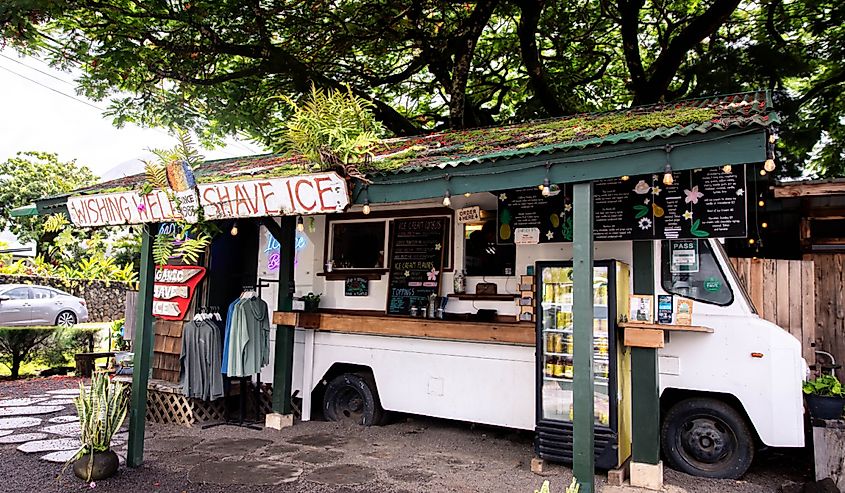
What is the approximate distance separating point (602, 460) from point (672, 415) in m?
0.88

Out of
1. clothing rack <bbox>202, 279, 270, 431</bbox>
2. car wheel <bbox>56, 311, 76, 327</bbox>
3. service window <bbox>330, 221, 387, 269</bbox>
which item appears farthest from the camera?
car wheel <bbox>56, 311, 76, 327</bbox>

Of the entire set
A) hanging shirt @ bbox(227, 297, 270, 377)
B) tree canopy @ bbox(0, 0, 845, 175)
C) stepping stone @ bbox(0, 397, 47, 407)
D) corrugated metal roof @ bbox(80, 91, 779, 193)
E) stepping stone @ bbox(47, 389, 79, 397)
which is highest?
tree canopy @ bbox(0, 0, 845, 175)

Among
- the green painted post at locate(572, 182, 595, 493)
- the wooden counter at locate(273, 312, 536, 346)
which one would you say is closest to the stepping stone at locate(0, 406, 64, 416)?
the wooden counter at locate(273, 312, 536, 346)

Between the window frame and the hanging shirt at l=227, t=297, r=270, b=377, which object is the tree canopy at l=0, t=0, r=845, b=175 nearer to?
the window frame

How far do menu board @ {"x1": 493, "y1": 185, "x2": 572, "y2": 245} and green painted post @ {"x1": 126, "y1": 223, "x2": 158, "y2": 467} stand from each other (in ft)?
11.8

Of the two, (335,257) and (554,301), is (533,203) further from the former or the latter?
(335,257)

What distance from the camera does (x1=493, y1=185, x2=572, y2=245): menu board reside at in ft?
19.7

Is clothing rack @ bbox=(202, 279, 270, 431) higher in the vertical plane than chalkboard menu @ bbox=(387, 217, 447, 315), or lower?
lower

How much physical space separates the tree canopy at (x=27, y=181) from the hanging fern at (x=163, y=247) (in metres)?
22.4

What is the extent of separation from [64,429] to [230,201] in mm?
4270

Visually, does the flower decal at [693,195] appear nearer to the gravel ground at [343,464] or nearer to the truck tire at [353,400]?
the gravel ground at [343,464]

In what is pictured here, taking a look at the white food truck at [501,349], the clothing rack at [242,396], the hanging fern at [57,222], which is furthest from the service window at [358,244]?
the hanging fern at [57,222]

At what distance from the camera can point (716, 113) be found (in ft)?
13.8

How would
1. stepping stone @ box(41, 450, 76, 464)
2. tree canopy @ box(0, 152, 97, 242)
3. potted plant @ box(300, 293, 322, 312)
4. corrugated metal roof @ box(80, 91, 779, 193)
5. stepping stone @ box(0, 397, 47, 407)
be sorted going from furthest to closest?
tree canopy @ box(0, 152, 97, 242), stepping stone @ box(0, 397, 47, 407), potted plant @ box(300, 293, 322, 312), stepping stone @ box(41, 450, 76, 464), corrugated metal roof @ box(80, 91, 779, 193)
